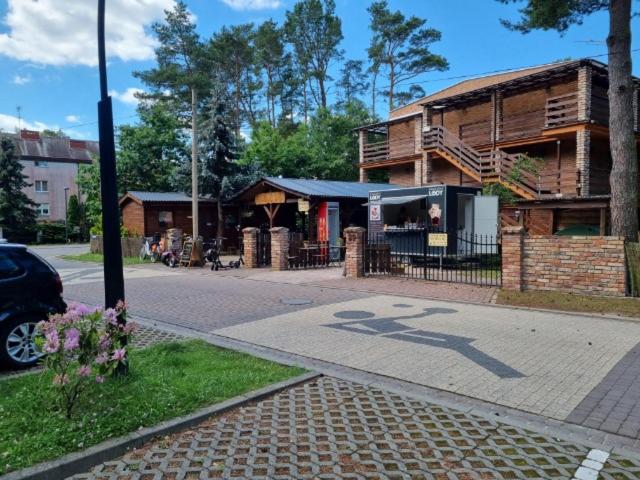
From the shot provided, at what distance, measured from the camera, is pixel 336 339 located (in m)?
7.03

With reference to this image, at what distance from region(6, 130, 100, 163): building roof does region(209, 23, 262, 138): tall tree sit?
20.2 m

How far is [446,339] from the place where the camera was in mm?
6988

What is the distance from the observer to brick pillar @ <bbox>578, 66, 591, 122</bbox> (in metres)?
19.5

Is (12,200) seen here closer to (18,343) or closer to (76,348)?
(18,343)

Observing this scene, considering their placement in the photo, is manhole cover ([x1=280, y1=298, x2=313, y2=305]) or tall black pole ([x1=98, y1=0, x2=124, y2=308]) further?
manhole cover ([x1=280, y1=298, x2=313, y2=305])

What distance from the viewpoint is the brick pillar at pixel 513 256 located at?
10.8m

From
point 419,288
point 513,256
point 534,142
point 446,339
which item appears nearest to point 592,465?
point 446,339

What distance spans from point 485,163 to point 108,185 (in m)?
21.4

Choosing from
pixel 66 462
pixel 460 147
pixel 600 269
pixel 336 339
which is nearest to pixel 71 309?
pixel 66 462

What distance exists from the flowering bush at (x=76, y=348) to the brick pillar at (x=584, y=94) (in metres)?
20.6

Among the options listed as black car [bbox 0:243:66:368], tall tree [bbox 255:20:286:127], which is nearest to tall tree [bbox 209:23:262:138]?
tall tree [bbox 255:20:286:127]

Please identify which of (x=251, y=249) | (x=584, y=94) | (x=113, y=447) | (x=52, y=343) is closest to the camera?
(x=113, y=447)

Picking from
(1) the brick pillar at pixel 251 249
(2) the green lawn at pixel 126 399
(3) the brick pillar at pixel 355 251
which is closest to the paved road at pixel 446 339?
(2) the green lawn at pixel 126 399

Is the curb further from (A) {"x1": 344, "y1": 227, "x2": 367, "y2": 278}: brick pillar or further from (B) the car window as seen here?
(A) {"x1": 344, "y1": 227, "x2": 367, "y2": 278}: brick pillar
